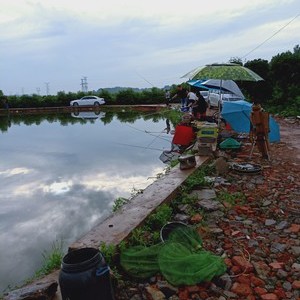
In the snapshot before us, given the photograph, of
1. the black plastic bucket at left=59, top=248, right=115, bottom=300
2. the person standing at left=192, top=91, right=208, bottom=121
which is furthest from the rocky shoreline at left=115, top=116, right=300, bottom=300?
the person standing at left=192, top=91, right=208, bottom=121

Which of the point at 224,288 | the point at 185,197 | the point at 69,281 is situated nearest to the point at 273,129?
the point at 185,197

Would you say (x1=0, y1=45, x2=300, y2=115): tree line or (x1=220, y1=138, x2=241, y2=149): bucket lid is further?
(x1=0, y1=45, x2=300, y2=115): tree line

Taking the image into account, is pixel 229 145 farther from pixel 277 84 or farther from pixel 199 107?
pixel 277 84

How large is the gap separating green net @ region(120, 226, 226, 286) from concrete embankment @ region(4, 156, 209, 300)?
38 centimetres

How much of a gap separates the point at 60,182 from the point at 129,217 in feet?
16.9

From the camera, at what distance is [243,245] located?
451 centimetres

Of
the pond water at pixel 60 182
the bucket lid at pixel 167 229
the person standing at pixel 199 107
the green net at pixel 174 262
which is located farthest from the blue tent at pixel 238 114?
the green net at pixel 174 262

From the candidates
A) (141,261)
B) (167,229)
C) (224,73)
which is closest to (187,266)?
(141,261)

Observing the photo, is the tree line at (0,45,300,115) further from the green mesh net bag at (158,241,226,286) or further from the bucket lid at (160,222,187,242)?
the green mesh net bag at (158,241,226,286)

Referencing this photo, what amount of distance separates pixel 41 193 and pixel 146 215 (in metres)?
4.60

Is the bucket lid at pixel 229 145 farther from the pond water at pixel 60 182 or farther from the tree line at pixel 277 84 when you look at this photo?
the tree line at pixel 277 84

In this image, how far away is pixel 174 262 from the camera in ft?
12.5

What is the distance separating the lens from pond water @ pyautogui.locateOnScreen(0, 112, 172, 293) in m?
6.20

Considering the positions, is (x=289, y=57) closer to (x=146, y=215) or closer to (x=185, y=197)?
(x=185, y=197)
